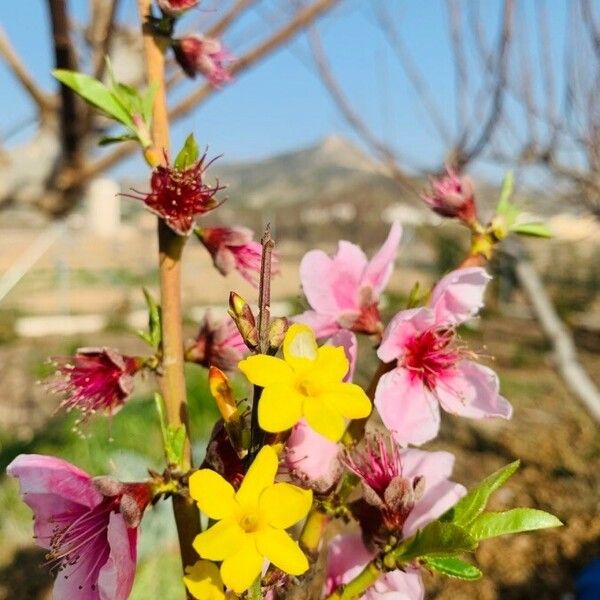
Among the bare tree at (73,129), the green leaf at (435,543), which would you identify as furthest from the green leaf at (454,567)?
the bare tree at (73,129)

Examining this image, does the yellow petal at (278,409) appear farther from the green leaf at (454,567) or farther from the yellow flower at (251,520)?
the green leaf at (454,567)

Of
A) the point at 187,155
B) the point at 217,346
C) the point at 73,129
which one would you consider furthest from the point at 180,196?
the point at 73,129

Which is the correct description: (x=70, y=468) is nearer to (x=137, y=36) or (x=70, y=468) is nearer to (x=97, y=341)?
(x=137, y=36)

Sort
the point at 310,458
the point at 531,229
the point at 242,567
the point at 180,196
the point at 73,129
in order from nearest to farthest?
the point at 242,567, the point at 310,458, the point at 180,196, the point at 531,229, the point at 73,129

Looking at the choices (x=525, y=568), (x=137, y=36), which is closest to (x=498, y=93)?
(x=137, y=36)

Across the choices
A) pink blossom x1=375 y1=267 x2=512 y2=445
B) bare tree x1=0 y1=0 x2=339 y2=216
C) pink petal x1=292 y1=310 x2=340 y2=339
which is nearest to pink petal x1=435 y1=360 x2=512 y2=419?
pink blossom x1=375 y1=267 x2=512 y2=445

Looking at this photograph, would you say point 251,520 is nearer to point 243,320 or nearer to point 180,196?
point 243,320

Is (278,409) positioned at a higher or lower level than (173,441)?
higher
